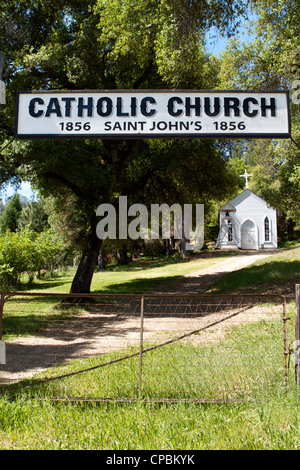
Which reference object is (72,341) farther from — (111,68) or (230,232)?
(230,232)

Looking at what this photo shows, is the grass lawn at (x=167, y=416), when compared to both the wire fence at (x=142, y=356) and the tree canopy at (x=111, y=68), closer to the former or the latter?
the wire fence at (x=142, y=356)

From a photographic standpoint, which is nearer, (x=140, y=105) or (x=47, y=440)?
(x=47, y=440)

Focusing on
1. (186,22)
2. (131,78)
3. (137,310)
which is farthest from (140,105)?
Result: (131,78)

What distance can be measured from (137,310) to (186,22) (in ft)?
31.6

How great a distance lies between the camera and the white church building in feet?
132

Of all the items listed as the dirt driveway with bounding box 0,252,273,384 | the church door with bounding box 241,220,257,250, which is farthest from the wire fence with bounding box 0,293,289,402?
the church door with bounding box 241,220,257,250

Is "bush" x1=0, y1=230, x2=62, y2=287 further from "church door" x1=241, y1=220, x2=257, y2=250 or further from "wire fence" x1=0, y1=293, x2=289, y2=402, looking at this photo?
"church door" x1=241, y1=220, x2=257, y2=250

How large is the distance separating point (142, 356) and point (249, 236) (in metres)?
35.3

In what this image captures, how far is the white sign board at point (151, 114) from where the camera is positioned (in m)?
4.24

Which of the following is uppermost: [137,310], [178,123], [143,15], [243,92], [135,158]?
[143,15]

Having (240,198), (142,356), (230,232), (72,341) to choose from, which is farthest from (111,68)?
(230,232)

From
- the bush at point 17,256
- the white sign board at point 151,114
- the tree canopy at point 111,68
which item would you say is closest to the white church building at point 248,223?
the bush at point 17,256

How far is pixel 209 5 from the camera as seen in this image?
35.6 ft
